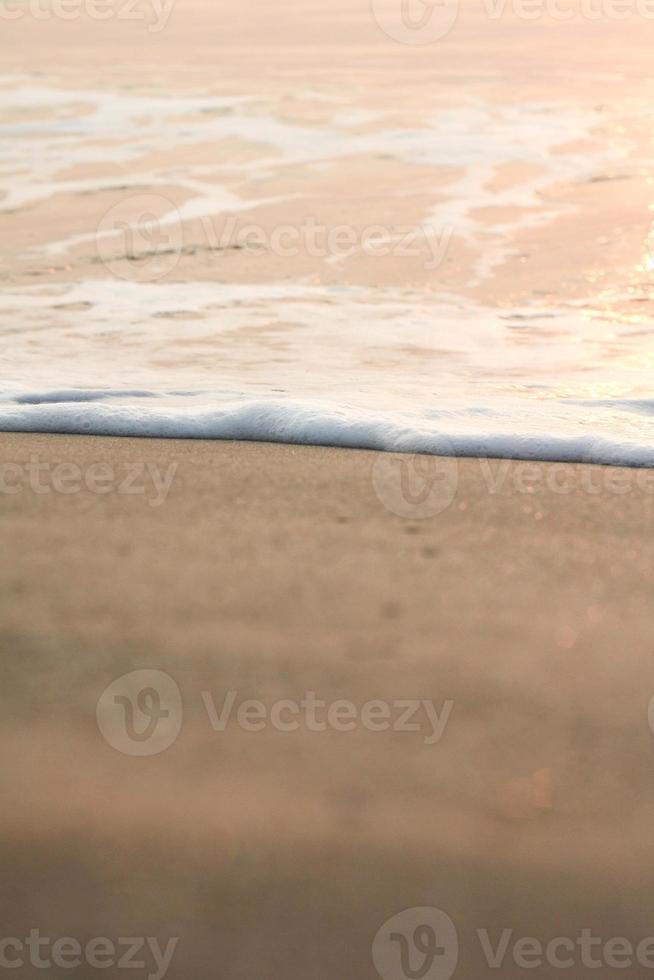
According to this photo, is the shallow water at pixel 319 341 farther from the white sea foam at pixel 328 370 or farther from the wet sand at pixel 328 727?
the wet sand at pixel 328 727

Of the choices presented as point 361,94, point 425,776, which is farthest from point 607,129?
point 425,776

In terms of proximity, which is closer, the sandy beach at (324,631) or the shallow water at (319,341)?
the sandy beach at (324,631)

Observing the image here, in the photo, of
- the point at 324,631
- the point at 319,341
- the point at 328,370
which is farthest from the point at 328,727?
the point at 319,341

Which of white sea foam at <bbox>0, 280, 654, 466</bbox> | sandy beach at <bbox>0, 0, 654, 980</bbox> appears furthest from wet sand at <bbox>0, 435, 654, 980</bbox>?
white sea foam at <bbox>0, 280, 654, 466</bbox>

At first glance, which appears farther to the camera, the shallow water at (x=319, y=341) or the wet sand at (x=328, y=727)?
the shallow water at (x=319, y=341)

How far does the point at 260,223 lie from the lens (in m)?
7.03

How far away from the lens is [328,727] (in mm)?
1641

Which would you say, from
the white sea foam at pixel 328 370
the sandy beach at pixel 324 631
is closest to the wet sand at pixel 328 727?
the sandy beach at pixel 324 631

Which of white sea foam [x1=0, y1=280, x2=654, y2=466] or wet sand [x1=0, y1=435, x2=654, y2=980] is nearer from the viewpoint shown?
wet sand [x1=0, y1=435, x2=654, y2=980]

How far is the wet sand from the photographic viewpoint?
1.32 m

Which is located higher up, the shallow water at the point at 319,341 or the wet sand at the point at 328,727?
the shallow water at the point at 319,341

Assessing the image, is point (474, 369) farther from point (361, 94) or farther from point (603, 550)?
point (361, 94)

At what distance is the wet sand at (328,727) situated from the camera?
132 centimetres

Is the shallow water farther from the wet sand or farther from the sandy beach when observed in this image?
the wet sand
